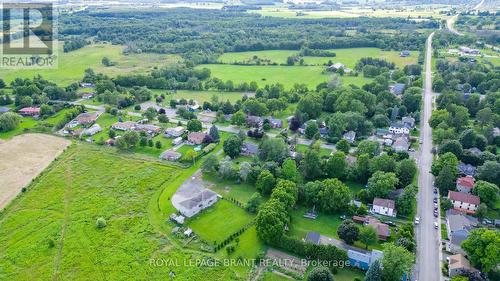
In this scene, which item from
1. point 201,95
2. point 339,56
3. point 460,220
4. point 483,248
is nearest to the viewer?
point 483,248

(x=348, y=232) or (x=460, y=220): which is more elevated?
(x=460, y=220)

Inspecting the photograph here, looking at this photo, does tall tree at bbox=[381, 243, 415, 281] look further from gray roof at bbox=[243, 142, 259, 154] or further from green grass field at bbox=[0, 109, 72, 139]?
green grass field at bbox=[0, 109, 72, 139]

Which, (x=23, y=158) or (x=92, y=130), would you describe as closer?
(x=23, y=158)

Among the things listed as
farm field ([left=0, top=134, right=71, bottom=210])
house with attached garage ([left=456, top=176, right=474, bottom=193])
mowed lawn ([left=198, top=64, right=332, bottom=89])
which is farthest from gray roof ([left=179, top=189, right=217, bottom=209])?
mowed lawn ([left=198, top=64, right=332, bottom=89])

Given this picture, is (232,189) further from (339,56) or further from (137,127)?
(339,56)

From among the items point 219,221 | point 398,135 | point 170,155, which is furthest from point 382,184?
point 170,155

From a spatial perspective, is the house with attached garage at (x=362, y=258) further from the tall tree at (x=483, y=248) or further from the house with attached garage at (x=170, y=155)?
the house with attached garage at (x=170, y=155)

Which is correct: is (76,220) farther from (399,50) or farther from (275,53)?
(399,50)

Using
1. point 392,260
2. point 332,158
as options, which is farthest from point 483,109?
point 392,260
